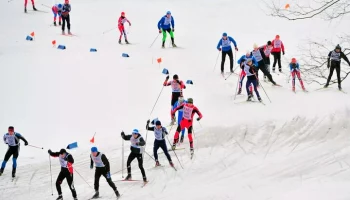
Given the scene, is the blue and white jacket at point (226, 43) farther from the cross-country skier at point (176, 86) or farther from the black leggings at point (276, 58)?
the cross-country skier at point (176, 86)

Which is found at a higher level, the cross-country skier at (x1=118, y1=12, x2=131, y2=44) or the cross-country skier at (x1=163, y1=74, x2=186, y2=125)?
the cross-country skier at (x1=118, y1=12, x2=131, y2=44)

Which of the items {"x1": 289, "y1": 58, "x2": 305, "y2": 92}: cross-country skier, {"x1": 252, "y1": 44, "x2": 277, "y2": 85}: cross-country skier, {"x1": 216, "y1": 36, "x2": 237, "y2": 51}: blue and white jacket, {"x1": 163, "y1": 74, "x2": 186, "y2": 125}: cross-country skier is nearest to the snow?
{"x1": 289, "y1": 58, "x2": 305, "y2": 92}: cross-country skier

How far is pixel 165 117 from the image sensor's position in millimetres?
16531

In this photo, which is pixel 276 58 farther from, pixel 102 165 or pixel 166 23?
pixel 102 165

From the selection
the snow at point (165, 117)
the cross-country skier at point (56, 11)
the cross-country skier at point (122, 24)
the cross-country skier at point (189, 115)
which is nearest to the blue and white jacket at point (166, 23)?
the snow at point (165, 117)

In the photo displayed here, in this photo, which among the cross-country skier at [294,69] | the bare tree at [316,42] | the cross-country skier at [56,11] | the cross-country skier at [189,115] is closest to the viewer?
the bare tree at [316,42]

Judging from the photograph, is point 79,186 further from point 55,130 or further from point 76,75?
point 76,75

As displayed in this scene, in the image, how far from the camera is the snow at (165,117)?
40.6 ft

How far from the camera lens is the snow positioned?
1238 centimetres

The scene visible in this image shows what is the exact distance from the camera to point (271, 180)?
12195mm

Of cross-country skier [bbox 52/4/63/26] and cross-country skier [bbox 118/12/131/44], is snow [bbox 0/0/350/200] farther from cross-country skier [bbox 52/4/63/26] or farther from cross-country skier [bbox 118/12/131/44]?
cross-country skier [bbox 52/4/63/26]

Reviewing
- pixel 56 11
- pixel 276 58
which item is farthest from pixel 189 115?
pixel 56 11

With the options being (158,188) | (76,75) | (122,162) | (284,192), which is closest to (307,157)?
(284,192)

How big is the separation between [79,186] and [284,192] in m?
5.74
